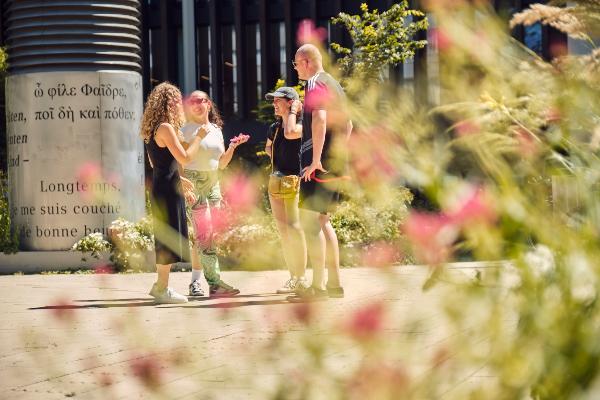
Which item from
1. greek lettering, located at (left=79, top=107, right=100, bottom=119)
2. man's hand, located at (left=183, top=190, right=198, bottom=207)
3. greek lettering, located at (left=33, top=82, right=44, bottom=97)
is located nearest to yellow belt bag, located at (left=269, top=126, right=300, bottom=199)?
man's hand, located at (left=183, top=190, right=198, bottom=207)

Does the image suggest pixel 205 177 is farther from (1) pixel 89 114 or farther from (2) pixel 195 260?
(1) pixel 89 114

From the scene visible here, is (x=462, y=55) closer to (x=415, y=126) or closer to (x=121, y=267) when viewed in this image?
(x=415, y=126)

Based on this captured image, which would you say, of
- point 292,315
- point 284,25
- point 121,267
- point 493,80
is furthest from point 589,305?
point 284,25

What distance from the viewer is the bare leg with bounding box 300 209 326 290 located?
757cm

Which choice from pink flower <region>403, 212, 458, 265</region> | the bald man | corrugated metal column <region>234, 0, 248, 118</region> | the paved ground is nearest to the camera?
pink flower <region>403, 212, 458, 265</region>

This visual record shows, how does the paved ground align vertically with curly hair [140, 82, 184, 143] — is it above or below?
below

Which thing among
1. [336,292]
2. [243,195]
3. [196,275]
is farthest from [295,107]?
[243,195]

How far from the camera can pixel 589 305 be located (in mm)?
2008

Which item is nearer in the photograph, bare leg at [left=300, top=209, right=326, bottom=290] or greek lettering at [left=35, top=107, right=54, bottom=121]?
bare leg at [left=300, top=209, right=326, bottom=290]

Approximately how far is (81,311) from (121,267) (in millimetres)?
4707

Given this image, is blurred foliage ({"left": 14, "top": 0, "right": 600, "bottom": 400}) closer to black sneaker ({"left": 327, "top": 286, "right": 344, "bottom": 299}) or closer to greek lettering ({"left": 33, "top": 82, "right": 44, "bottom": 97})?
black sneaker ({"left": 327, "top": 286, "right": 344, "bottom": 299})

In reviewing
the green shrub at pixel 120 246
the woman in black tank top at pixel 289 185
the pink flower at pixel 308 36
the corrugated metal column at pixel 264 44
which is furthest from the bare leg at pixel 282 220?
the corrugated metal column at pixel 264 44

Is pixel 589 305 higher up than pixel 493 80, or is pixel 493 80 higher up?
pixel 493 80

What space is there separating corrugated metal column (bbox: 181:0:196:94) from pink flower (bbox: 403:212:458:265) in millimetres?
31663
